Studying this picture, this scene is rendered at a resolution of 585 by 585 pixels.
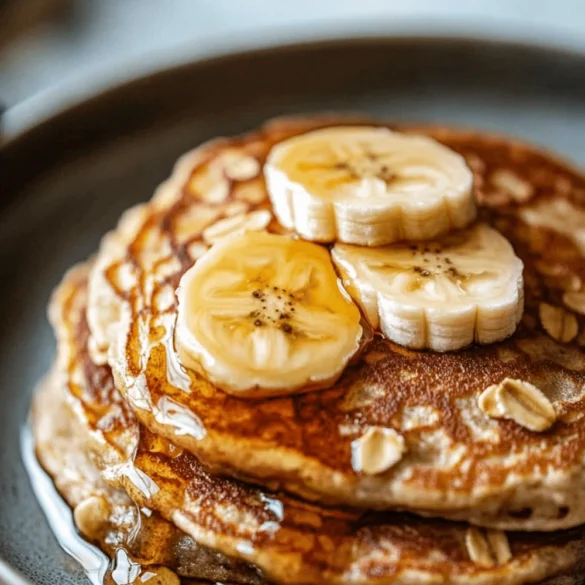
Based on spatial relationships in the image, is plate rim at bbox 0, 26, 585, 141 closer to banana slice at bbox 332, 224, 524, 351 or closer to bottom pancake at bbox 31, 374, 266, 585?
bottom pancake at bbox 31, 374, 266, 585

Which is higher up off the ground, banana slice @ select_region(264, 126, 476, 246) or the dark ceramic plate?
banana slice @ select_region(264, 126, 476, 246)

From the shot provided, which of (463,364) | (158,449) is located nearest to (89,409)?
(158,449)

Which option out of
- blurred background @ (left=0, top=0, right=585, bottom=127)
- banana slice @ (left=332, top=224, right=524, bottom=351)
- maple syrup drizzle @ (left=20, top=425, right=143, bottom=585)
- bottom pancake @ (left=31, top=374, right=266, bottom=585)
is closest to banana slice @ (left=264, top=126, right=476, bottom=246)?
banana slice @ (left=332, top=224, right=524, bottom=351)

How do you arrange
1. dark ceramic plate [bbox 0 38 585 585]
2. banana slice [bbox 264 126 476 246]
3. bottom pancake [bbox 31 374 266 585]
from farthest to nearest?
dark ceramic plate [bbox 0 38 585 585] → banana slice [bbox 264 126 476 246] → bottom pancake [bbox 31 374 266 585]

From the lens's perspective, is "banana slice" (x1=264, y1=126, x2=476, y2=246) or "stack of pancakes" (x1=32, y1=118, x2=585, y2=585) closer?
"stack of pancakes" (x1=32, y1=118, x2=585, y2=585)

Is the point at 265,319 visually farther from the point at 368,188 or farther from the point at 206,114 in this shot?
the point at 206,114

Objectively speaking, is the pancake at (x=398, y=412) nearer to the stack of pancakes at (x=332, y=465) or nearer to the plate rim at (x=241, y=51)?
the stack of pancakes at (x=332, y=465)

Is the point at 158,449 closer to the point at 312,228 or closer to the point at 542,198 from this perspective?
the point at 312,228

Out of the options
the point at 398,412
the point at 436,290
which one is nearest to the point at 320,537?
the point at 398,412
